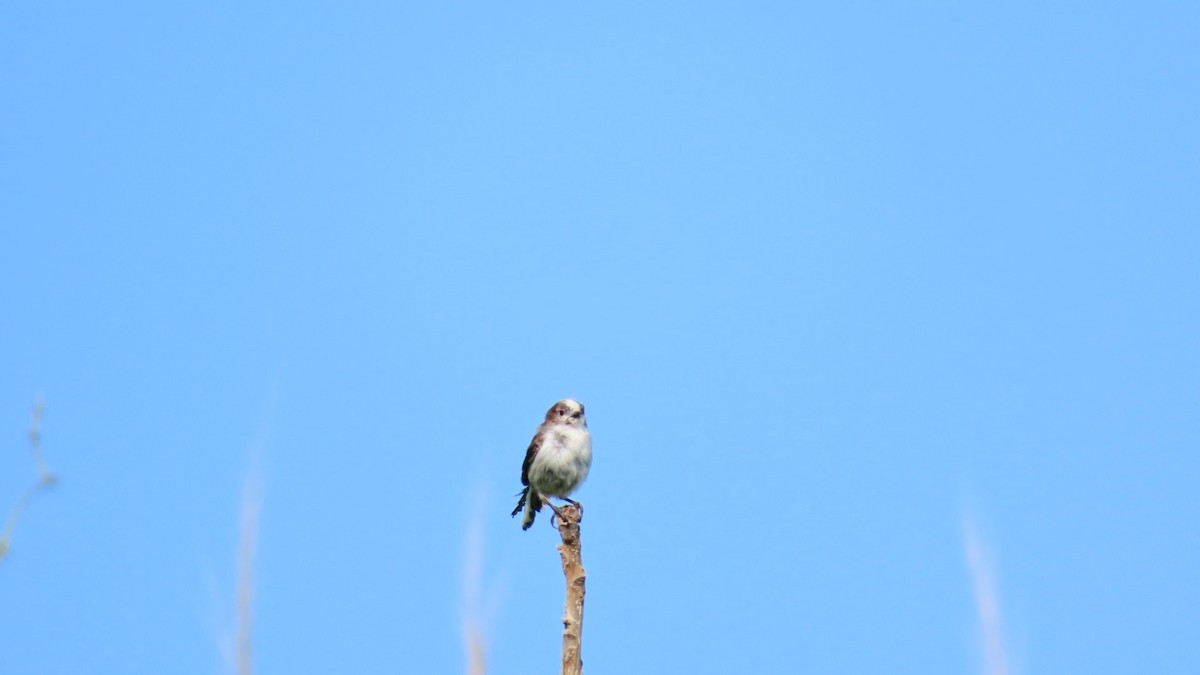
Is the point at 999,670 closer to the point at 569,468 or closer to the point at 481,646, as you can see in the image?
the point at 481,646

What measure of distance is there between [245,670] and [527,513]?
1308 centimetres

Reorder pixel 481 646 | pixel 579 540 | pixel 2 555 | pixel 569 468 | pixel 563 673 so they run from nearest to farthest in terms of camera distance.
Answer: pixel 2 555
pixel 481 646
pixel 563 673
pixel 579 540
pixel 569 468

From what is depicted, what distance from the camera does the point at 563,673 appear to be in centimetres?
754

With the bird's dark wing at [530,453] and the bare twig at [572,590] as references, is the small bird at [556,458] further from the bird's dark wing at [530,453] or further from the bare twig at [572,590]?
the bare twig at [572,590]

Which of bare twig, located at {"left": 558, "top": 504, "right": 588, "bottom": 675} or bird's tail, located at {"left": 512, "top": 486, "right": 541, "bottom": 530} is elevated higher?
bird's tail, located at {"left": 512, "top": 486, "right": 541, "bottom": 530}

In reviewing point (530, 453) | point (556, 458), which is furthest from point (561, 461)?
point (530, 453)

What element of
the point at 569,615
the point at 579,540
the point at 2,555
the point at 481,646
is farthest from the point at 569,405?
the point at 2,555

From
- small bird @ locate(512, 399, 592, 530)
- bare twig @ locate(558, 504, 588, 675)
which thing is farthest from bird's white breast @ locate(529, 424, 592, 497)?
bare twig @ locate(558, 504, 588, 675)

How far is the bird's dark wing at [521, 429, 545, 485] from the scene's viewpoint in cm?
1573

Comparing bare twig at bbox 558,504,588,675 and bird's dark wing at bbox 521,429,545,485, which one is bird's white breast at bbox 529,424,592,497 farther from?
bare twig at bbox 558,504,588,675

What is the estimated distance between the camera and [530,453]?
51.8ft

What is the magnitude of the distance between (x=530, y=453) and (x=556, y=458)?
0.51 meters

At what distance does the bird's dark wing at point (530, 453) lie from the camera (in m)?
15.7

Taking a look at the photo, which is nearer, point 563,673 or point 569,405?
point 563,673
